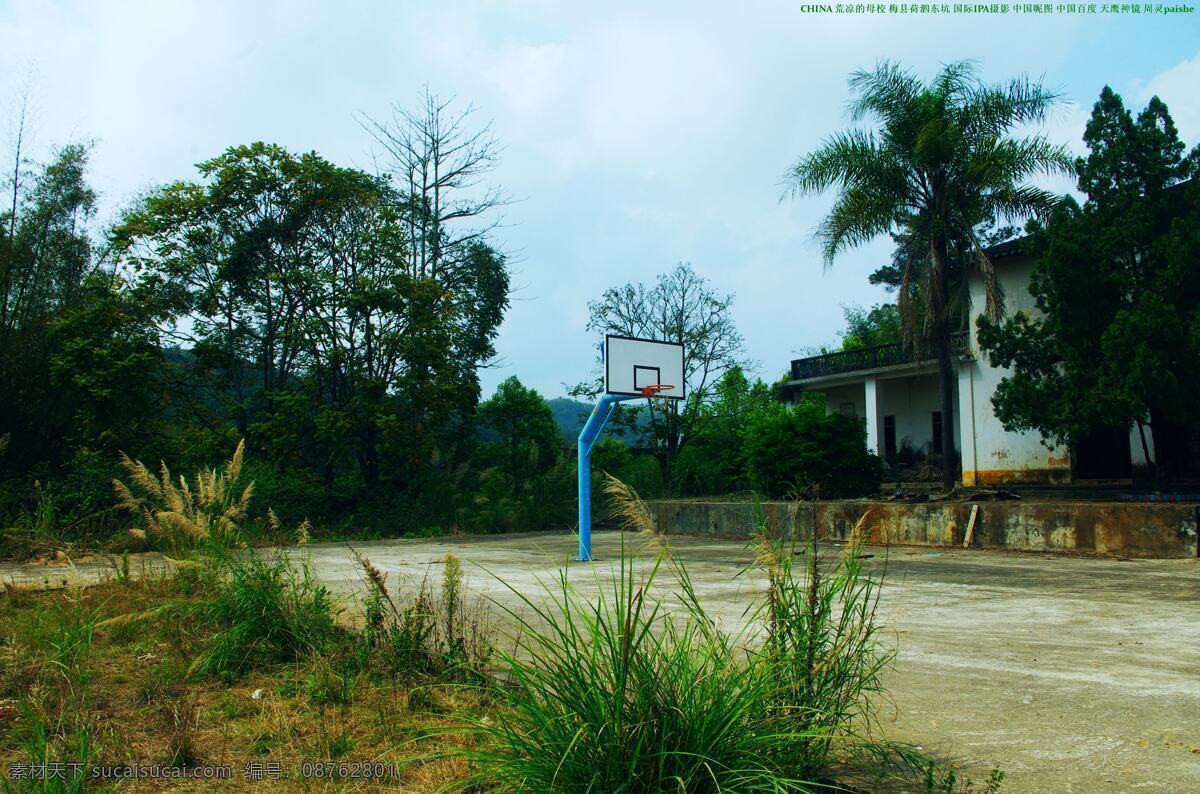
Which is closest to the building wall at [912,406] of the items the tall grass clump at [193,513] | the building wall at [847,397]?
the building wall at [847,397]

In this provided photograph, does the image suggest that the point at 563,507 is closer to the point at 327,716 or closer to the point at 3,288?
the point at 3,288

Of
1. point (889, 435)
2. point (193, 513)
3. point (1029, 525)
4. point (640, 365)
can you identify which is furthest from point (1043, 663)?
point (889, 435)

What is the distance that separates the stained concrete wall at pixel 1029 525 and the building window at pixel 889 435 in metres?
14.4

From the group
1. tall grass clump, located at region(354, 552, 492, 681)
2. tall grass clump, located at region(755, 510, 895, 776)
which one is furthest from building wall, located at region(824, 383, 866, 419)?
tall grass clump, located at region(755, 510, 895, 776)

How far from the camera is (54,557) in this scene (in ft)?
36.2

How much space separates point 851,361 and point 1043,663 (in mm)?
25365

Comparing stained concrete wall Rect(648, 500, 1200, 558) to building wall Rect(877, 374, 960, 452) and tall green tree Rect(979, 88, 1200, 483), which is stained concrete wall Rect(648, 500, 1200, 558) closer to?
tall green tree Rect(979, 88, 1200, 483)

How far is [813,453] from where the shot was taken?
16016 millimetres

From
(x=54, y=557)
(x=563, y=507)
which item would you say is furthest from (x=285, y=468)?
(x=54, y=557)

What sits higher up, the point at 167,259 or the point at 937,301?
the point at 167,259

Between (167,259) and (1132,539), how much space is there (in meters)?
19.5

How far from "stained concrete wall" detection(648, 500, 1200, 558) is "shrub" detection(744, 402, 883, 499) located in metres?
0.73

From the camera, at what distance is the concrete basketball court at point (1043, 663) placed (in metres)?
2.94

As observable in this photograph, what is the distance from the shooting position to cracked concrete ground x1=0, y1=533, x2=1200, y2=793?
2.94m
